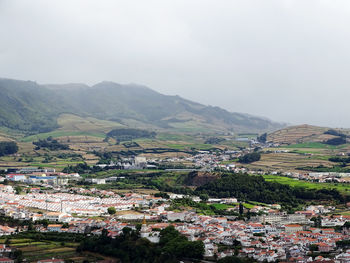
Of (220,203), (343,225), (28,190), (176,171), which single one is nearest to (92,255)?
(343,225)

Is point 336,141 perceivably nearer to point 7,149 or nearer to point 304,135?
point 304,135

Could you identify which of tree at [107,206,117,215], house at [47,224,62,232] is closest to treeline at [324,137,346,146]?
tree at [107,206,117,215]

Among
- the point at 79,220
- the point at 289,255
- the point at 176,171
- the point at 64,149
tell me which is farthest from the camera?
the point at 64,149

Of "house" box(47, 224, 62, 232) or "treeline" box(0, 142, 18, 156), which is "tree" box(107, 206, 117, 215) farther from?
"treeline" box(0, 142, 18, 156)

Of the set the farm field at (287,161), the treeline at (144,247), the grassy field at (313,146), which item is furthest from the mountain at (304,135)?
the treeline at (144,247)

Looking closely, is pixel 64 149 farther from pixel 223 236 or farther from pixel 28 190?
pixel 223 236

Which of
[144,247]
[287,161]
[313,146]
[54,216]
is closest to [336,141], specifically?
[313,146]
